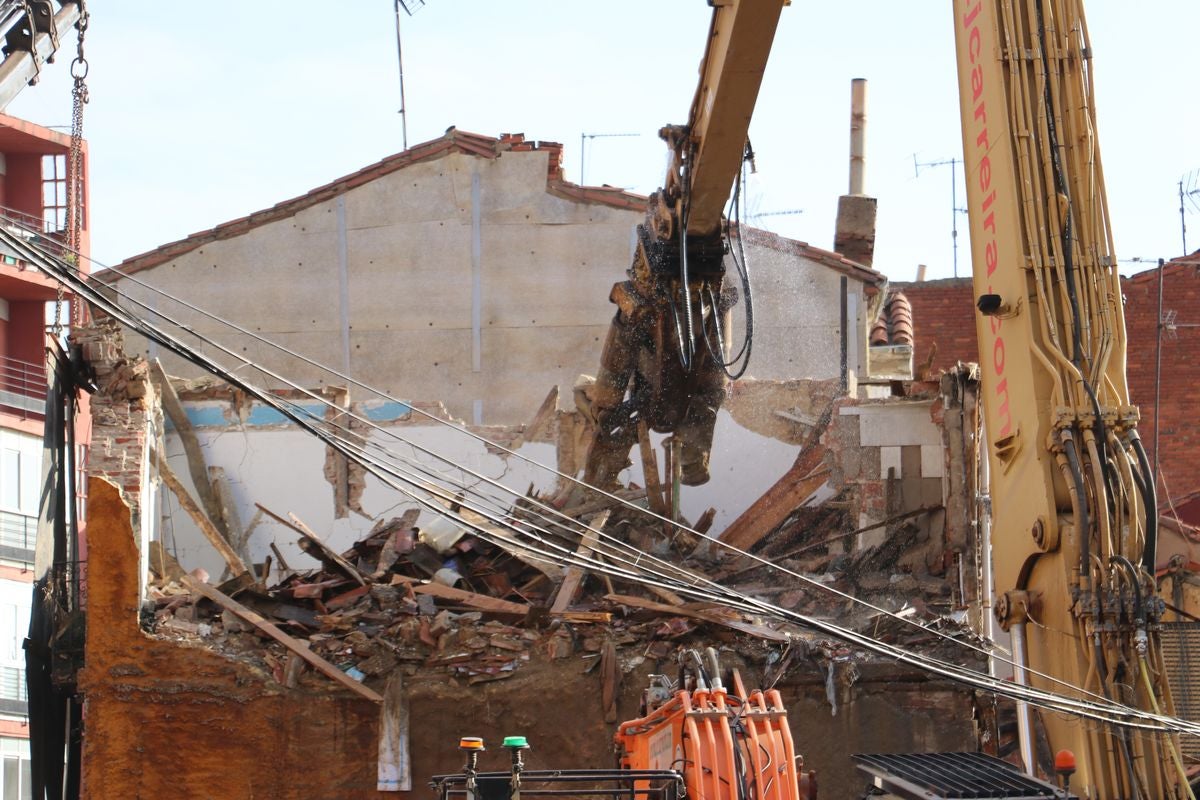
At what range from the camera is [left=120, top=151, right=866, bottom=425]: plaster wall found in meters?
25.1

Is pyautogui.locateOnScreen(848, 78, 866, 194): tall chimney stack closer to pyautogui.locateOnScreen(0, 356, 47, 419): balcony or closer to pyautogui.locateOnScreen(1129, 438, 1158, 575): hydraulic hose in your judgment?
pyautogui.locateOnScreen(0, 356, 47, 419): balcony

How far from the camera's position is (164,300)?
1005 inches

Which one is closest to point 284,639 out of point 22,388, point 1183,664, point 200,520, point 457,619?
point 457,619

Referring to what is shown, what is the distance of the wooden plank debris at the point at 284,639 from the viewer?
46.0 feet

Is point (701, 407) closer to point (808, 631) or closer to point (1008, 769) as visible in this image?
point (808, 631)

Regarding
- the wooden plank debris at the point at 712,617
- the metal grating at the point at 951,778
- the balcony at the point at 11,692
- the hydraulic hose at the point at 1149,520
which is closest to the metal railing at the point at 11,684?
the balcony at the point at 11,692

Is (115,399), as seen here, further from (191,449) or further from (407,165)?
(407,165)

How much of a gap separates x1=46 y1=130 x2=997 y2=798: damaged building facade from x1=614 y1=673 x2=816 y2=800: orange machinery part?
3.33m

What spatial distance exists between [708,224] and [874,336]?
48.5ft

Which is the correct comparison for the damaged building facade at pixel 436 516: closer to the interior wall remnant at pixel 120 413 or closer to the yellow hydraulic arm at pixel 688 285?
the interior wall remnant at pixel 120 413

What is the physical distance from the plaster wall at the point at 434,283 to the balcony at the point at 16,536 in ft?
16.2

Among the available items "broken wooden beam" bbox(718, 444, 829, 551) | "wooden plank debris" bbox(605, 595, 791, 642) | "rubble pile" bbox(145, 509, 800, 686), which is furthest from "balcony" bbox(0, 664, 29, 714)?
"wooden plank debris" bbox(605, 595, 791, 642)

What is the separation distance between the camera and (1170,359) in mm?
29469

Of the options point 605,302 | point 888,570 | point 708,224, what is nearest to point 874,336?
point 605,302
